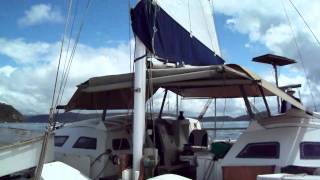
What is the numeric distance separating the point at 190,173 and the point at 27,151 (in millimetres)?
4099

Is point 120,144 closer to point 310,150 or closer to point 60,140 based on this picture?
point 60,140

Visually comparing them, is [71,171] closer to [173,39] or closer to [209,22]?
[173,39]

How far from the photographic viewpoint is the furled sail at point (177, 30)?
9742mm

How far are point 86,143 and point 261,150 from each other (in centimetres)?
385

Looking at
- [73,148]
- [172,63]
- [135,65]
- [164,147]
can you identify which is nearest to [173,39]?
[172,63]

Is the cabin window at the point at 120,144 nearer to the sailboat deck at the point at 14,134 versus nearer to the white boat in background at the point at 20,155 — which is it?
the sailboat deck at the point at 14,134

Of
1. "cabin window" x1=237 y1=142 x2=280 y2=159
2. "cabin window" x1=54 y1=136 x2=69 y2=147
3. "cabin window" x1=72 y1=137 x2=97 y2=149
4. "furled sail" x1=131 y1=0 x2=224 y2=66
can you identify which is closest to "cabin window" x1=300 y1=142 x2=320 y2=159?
"cabin window" x1=237 y1=142 x2=280 y2=159

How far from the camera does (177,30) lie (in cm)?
1077

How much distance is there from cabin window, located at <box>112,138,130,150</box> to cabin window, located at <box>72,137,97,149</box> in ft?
1.42

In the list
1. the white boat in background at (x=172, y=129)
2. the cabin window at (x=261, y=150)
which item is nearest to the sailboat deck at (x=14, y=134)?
the white boat in background at (x=172, y=129)

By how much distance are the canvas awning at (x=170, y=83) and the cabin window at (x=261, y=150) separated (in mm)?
938

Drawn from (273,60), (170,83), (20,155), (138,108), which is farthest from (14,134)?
(273,60)

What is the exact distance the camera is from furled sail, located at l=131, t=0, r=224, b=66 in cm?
974

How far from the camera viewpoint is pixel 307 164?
852cm
